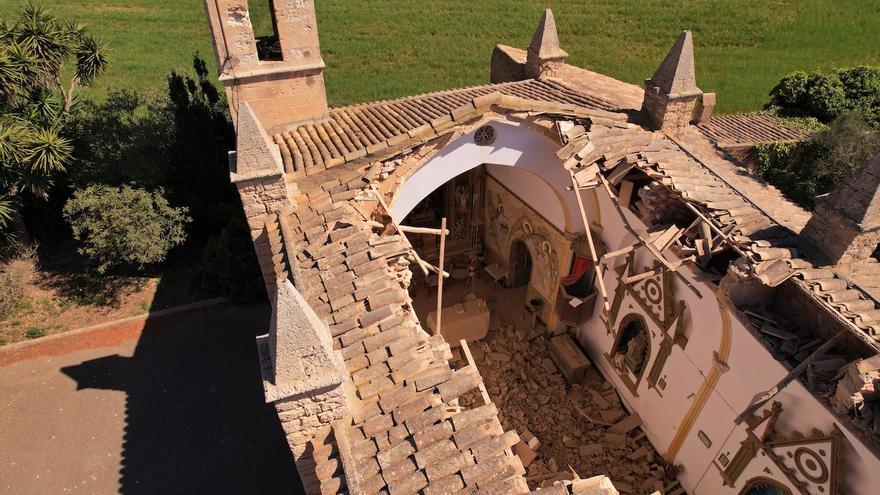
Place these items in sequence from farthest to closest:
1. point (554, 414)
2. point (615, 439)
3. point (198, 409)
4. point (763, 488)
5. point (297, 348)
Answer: point (198, 409) < point (554, 414) < point (615, 439) < point (763, 488) < point (297, 348)

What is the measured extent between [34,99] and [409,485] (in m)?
18.5

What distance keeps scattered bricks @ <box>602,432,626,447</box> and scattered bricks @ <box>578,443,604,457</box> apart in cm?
32

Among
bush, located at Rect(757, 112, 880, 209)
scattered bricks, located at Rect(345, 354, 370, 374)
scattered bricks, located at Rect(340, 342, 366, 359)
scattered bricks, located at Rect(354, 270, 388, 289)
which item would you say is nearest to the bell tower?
scattered bricks, located at Rect(354, 270, 388, 289)

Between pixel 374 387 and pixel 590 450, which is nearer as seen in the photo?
pixel 374 387

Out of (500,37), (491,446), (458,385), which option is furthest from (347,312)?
(500,37)

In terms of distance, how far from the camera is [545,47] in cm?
1477

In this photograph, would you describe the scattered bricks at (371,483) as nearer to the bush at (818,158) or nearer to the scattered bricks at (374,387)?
the scattered bricks at (374,387)

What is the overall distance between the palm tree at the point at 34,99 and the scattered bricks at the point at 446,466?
1617cm

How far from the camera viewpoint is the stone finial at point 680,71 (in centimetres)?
1237

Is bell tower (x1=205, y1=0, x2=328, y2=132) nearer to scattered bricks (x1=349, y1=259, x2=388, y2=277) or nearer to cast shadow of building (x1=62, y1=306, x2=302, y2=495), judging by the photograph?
scattered bricks (x1=349, y1=259, x2=388, y2=277)

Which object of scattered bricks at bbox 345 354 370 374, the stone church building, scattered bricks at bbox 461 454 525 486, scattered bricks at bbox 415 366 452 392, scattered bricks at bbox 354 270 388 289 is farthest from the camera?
scattered bricks at bbox 354 270 388 289

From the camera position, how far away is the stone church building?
→ 6.59 m

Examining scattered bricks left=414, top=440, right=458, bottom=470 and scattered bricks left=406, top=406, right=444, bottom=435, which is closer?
scattered bricks left=414, top=440, right=458, bottom=470

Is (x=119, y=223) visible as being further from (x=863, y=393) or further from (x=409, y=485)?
(x=863, y=393)
